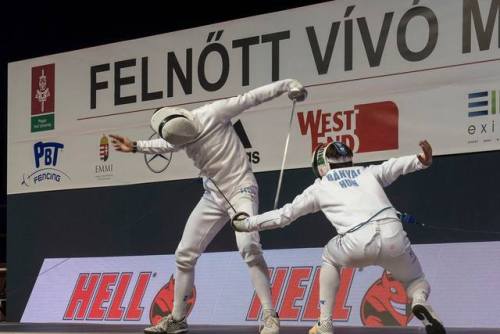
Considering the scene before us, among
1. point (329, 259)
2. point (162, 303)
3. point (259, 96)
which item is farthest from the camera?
point (162, 303)

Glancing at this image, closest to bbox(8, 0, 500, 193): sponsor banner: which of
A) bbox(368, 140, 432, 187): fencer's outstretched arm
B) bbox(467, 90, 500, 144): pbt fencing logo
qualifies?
bbox(467, 90, 500, 144): pbt fencing logo

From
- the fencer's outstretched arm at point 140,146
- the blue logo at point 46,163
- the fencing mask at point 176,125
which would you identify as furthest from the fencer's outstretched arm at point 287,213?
the blue logo at point 46,163

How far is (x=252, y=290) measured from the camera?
23.1ft

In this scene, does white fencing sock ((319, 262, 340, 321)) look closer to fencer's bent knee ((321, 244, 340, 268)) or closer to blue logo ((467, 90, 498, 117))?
fencer's bent knee ((321, 244, 340, 268))

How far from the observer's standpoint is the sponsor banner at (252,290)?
20.0ft

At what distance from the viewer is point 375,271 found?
6434 mm

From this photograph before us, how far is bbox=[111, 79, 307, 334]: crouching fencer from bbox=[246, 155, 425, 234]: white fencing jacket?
1.86 feet

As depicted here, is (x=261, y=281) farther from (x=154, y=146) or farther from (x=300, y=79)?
(x=300, y=79)

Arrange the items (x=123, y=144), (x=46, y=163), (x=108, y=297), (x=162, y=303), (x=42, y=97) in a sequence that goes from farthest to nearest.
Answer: (x=42, y=97) → (x=46, y=163) → (x=108, y=297) → (x=162, y=303) → (x=123, y=144)

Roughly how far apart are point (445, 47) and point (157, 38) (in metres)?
2.65

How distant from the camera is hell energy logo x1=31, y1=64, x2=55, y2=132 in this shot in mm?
8508

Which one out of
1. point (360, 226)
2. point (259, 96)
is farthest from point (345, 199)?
point (259, 96)

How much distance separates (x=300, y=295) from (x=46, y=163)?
9.71ft

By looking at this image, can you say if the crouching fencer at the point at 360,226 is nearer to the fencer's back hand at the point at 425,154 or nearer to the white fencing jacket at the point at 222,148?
the fencer's back hand at the point at 425,154
